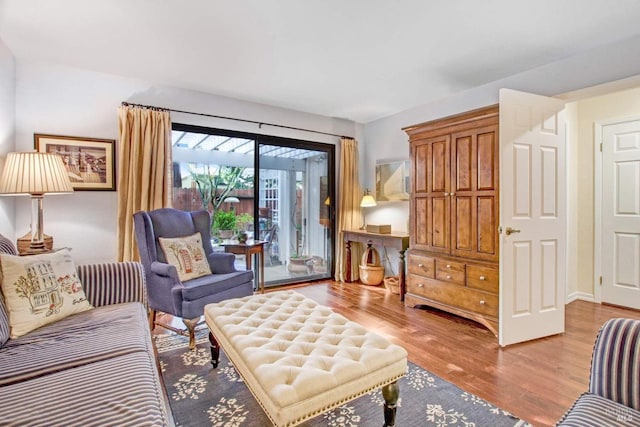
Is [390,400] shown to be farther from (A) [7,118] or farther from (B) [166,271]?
(A) [7,118]

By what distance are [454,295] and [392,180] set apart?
1889 mm

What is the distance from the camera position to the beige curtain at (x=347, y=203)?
15.4 ft

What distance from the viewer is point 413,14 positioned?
6.97 feet

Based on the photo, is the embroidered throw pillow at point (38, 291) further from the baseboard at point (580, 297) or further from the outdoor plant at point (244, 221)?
the baseboard at point (580, 297)

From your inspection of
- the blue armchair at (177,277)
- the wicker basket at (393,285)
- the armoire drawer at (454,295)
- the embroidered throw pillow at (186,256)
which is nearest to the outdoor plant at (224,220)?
the blue armchair at (177,277)

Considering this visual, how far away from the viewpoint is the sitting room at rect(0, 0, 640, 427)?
1.42 metres

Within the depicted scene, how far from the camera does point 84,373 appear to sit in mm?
1247

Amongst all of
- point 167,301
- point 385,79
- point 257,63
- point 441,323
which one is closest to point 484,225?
point 441,323

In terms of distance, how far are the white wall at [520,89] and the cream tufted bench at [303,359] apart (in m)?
2.76

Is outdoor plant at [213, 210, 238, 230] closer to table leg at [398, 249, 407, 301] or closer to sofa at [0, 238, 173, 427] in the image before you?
sofa at [0, 238, 173, 427]

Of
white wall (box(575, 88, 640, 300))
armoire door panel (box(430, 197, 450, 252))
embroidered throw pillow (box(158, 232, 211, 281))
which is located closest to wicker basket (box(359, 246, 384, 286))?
armoire door panel (box(430, 197, 450, 252))

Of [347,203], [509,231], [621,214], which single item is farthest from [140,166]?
[621,214]

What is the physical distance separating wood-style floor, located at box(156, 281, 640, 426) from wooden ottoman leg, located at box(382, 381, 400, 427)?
734 mm

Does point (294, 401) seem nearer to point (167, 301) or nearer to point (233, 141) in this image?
point (167, 301)
